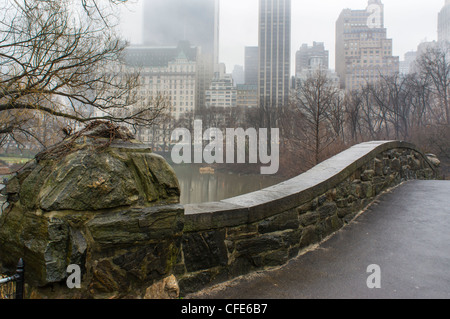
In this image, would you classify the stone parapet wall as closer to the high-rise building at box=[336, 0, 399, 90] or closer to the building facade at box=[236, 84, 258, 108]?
the high-rise building at box=[336, 0, 399, 90]

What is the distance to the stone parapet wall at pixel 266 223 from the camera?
2535 millimetres

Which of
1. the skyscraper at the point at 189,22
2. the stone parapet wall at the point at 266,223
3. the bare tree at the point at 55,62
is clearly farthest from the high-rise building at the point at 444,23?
the skyscraper at the point at 189,22

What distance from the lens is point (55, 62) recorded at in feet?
28.4

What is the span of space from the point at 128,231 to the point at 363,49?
123m

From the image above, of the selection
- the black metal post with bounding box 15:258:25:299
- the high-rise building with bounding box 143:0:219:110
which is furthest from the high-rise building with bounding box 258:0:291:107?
the black metal post with bounding box 15:258:25:299

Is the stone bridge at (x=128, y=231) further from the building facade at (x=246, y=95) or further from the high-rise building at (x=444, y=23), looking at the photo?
the building facade at (x=246, y=95)

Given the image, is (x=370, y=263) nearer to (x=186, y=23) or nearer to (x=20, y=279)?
(x=20, y=279)

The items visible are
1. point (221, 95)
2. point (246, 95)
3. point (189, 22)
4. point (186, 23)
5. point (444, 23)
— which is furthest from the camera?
point (189, 22)

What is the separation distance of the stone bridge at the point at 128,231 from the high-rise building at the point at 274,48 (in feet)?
438

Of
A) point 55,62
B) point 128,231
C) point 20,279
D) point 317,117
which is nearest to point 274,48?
point 317,117

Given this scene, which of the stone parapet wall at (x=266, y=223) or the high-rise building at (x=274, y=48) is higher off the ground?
the high-rise building at (x=274, y=48)
